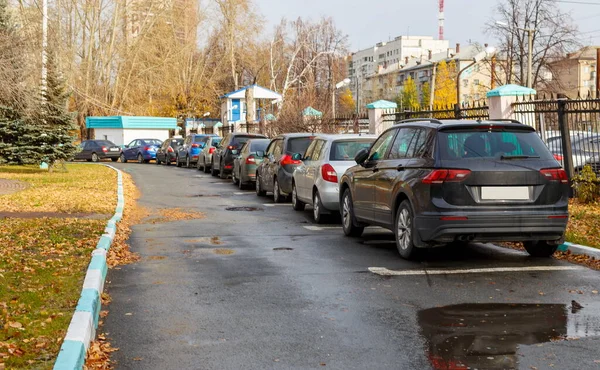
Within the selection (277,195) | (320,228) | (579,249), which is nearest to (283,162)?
(277,195)

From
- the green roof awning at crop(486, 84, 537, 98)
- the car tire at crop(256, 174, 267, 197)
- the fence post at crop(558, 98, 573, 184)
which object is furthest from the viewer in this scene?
→ the car tire at crop(256, 174, 267, 197)

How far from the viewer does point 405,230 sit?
32.6 ft

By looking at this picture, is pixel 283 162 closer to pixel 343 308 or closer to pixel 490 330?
pixel 343 308

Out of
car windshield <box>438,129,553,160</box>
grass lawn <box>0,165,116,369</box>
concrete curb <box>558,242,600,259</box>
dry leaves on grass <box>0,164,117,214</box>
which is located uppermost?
car windshield <box>438,129,553,160</box>

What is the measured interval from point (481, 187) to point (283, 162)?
31.7 feet

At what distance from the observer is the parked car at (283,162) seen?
18312mm

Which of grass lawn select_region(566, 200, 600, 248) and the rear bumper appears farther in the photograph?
grass lawn select_region(566, 200, 600, 248)

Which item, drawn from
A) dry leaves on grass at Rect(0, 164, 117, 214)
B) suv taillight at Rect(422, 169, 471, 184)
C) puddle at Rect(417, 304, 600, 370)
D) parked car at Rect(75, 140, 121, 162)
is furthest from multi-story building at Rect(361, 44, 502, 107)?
puddle at Rect(417, 304, 600, 370)

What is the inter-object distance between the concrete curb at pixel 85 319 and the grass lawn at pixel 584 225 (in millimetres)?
6241

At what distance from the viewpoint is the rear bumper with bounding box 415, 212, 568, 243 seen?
29.7 feet

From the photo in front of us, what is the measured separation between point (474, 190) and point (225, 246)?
3.95 meters

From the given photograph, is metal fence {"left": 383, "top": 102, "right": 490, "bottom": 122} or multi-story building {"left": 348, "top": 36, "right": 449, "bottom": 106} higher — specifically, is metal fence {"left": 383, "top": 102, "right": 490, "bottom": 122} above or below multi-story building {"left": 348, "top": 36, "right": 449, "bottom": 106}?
below

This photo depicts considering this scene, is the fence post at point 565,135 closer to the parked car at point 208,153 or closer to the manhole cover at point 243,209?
the manhole cover at point 243,209

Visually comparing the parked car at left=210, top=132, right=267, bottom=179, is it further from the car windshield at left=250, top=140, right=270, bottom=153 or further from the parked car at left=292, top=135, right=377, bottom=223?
the parked car at left=292, top=135, right=377, bottom=223
